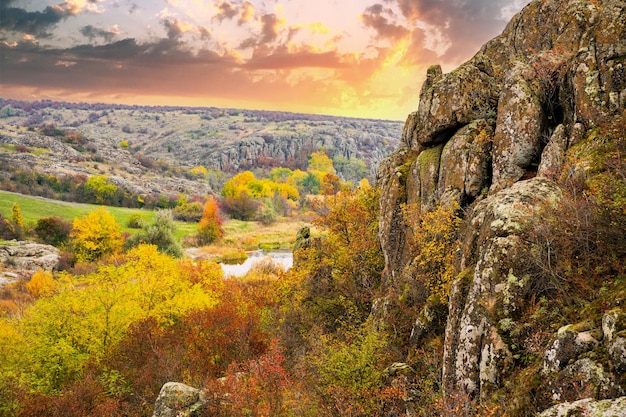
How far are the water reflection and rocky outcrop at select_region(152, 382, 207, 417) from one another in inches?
2102

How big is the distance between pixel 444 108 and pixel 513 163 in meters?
7.29

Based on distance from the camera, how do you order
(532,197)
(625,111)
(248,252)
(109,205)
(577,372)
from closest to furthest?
(577,372) → (532,197) → (625,111) → (248,252) → (109,205)

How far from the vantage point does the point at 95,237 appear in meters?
82.1

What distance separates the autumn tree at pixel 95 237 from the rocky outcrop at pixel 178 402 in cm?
7044

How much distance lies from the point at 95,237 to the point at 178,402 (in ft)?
241

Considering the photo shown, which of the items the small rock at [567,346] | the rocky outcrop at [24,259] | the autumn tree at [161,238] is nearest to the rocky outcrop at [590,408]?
the small rock at [567,346]

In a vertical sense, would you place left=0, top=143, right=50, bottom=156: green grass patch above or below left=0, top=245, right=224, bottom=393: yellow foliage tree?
above

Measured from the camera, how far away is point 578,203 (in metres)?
11.6

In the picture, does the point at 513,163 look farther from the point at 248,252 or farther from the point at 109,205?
the point at 109,205

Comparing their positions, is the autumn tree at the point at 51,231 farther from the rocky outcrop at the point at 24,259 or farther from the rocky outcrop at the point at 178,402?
the rocky outcrop at the point at 178,402

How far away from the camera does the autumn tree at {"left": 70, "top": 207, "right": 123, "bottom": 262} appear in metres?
81.0

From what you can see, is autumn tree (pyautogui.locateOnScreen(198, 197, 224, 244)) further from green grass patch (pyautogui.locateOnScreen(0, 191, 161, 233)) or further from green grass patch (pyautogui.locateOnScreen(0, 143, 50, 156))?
green grass patch (pyautogui.locateOnScreen(0, 143, 50, 156))

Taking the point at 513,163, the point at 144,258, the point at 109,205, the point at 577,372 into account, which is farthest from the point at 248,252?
the point at 577,372

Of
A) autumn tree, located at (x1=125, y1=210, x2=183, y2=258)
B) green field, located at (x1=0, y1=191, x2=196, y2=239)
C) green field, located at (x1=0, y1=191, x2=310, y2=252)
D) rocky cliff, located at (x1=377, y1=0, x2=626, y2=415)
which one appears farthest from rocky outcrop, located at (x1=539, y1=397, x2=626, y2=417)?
green field, located at (x1=0, y1=191, x2=196, y2=239)
